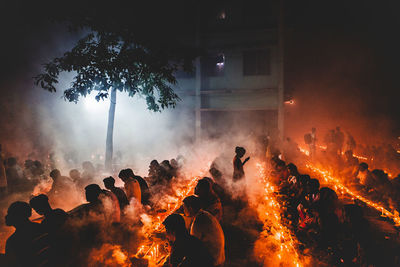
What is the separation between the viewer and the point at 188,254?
9.05 ft

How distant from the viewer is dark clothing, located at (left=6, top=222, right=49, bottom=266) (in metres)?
3.06

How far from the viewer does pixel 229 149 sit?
14914 mm

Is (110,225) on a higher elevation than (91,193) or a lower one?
lower

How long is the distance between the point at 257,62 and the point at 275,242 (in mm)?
12040

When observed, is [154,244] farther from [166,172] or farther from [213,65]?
[213,65]

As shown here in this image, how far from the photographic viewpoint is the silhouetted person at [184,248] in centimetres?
274

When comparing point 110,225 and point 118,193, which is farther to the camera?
point 118,193

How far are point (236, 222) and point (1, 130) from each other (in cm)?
982

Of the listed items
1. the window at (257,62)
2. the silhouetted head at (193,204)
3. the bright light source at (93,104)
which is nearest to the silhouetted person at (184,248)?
Result: the silhouetted head at (193,204)

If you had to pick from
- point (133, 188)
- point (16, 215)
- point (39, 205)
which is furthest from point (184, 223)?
point (133, 188)

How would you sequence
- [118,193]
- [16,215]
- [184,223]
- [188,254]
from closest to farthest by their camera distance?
1. [188,254]
2. [184,223]
3. [16,215]
4. [118,193]

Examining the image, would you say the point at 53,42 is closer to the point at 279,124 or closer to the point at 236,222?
the point at 236,222

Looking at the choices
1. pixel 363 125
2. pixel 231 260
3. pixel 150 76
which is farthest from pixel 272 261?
pixel 363 125

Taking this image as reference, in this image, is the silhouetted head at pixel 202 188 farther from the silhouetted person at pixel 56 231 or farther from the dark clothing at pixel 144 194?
the silhouetted person at pixel 56 231
